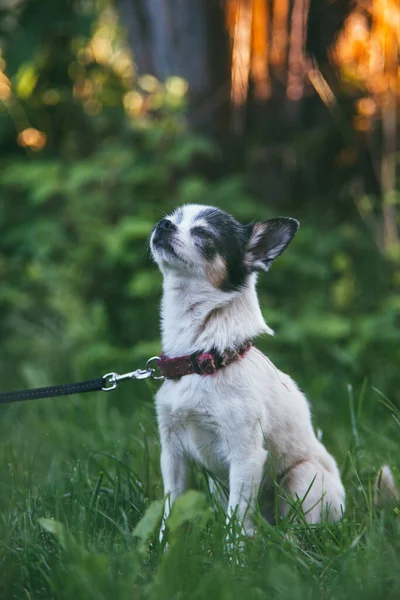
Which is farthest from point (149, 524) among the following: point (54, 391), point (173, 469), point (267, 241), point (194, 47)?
point (194, 47)

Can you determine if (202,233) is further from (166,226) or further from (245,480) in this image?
(245,480)

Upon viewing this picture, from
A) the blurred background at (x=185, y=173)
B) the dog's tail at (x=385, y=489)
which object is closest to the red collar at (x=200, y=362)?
the dog's tail at (x=385, y=489)

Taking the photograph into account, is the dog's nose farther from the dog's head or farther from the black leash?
the black leash

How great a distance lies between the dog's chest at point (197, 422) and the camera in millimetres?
2680

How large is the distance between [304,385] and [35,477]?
1.95 metres

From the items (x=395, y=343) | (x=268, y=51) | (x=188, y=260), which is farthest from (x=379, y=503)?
(x=268, y=51)

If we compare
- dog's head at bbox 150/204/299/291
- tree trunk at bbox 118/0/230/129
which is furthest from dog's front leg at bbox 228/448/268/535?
tree trunk at bbox 118/0/230/129

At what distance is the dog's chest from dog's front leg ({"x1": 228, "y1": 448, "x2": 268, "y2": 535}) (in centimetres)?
10

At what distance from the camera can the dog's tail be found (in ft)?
8.90

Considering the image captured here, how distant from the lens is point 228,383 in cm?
270

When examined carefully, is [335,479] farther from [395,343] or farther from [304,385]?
[395,343]

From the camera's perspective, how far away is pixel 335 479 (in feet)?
9.48

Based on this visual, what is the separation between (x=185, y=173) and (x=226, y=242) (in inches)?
111

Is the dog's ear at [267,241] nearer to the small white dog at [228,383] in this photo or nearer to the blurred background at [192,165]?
the small white dog at [228,383]
